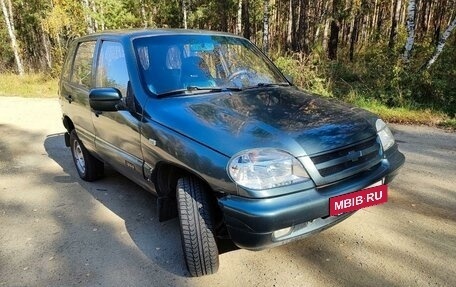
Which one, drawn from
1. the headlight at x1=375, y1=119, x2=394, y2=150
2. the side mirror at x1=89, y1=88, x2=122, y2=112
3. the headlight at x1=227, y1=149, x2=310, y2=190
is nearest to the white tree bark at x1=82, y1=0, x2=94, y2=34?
the side mirror at x1=89, y1=88, x2=122, y2=112

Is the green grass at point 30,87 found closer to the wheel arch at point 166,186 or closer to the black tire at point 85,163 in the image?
the black tire at point 85,163

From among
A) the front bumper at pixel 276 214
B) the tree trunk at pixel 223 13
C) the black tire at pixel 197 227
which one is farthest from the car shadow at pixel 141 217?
the tree trunk at pixel 223 13

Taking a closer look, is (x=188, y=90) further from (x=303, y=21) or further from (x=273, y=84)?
(x=303, y=21)

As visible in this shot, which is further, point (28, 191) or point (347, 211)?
point (28, 191)

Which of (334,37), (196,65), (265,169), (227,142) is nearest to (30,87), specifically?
(334,37)

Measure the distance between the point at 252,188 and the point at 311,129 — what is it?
64 centimetres

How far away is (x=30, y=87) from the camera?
1459cm

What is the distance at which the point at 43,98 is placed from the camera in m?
12.3

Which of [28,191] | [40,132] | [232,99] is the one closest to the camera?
[232,99]

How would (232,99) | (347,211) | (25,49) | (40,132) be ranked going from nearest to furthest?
1. (347,211)
2. (232,99)
3. (40,132)
4. (25,49)

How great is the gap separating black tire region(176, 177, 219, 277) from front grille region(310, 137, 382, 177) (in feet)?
2.74

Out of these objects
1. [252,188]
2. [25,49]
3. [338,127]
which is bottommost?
[25,49]

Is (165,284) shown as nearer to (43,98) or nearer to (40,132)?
(40,132)

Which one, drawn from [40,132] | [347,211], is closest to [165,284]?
[347,211]
